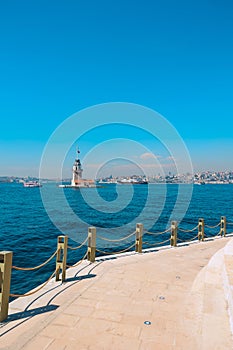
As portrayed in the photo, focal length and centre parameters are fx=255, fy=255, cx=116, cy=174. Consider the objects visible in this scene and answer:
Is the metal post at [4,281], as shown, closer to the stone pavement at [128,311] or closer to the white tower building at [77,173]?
the stone pavement at [128,311]

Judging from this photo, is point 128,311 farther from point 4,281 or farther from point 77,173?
point 77,173

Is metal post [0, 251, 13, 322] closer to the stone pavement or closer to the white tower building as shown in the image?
the stone pavement

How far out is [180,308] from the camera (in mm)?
5609

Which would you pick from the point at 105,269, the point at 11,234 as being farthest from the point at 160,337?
the point at 11,234

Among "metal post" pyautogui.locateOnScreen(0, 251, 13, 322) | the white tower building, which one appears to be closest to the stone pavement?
"metal post" pyautogui.locateOnScreen(0, 251, 13, 322)

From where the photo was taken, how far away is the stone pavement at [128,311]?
4320 millimetres

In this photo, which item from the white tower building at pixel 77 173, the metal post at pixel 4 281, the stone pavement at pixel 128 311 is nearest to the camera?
the stone pavement at pixel 128 311

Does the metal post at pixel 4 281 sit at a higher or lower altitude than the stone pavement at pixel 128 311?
higher

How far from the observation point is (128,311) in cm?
541

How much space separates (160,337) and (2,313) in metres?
2.99

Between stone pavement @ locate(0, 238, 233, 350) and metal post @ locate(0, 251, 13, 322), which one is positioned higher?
metal post @ locate(0, 251, 13, 322)

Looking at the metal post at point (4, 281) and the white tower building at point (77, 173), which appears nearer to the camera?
the metal post at point (4, 281)

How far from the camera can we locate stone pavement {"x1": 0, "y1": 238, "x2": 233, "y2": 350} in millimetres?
4320

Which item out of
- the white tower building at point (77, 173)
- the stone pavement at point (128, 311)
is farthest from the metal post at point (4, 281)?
the white tower building at point (77, 173)
